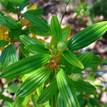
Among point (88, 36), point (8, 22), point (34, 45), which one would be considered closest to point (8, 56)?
point (8, 22)

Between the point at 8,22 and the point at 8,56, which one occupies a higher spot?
the point at 8,22

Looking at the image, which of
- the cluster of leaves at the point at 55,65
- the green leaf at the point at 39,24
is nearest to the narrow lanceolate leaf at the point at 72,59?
the cluster of leaves at the point at 55,65

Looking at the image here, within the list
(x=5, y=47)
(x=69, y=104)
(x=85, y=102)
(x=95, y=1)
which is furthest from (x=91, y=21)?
(x=69, y=104)

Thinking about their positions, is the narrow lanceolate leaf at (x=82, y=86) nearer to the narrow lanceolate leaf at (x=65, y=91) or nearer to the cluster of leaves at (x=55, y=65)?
the cluster of leaves at (x=55, y=65)

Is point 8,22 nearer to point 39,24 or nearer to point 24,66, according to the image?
point 39,24

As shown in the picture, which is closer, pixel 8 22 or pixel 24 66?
pixel 24 66

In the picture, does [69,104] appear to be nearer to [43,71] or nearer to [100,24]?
[43,71]
